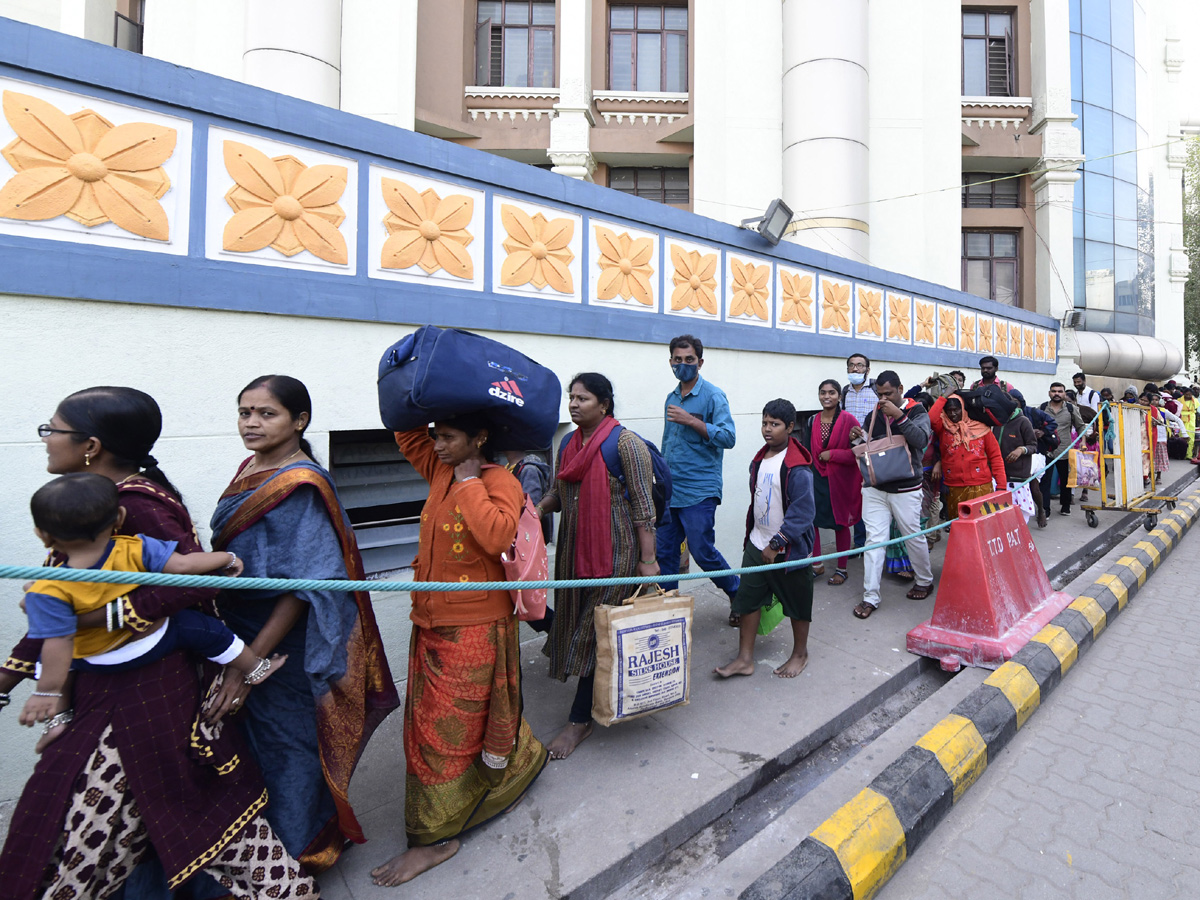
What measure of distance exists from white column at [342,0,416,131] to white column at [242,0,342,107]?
77cm

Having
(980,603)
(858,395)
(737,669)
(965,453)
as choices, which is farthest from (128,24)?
(980,603)

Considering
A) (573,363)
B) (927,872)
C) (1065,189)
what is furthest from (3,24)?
(1065,189)

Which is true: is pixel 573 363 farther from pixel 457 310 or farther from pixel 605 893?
pixel 605 893

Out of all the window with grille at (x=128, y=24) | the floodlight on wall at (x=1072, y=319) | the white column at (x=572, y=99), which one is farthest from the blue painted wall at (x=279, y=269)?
the floodlight on wall at (x=1072, y=319)

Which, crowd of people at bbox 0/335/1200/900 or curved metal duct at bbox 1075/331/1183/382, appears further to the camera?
curved metal duct at bbox 1075/331/1183/382

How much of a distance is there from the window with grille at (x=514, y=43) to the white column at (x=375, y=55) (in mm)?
2981

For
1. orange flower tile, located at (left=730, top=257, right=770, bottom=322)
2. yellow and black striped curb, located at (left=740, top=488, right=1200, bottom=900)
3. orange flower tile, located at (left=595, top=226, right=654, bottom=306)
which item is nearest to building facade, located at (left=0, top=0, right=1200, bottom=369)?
orange flower tile, located at (left=730, top=257, right=770, bottom=322)

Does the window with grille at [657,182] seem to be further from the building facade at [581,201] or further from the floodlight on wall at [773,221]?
the floodlight on wall at [773,221]

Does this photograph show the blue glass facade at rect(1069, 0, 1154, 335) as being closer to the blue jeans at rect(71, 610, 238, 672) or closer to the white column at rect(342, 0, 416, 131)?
the white column at rect(342, 0, 416, 131)

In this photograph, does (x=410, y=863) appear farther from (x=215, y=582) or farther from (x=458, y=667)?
(x=215, y=582)

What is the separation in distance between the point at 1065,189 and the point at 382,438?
65.7 ft

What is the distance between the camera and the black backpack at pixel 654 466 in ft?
9.18

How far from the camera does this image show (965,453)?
5.14 meters

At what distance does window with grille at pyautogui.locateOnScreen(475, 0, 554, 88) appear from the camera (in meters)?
→ 14.3
